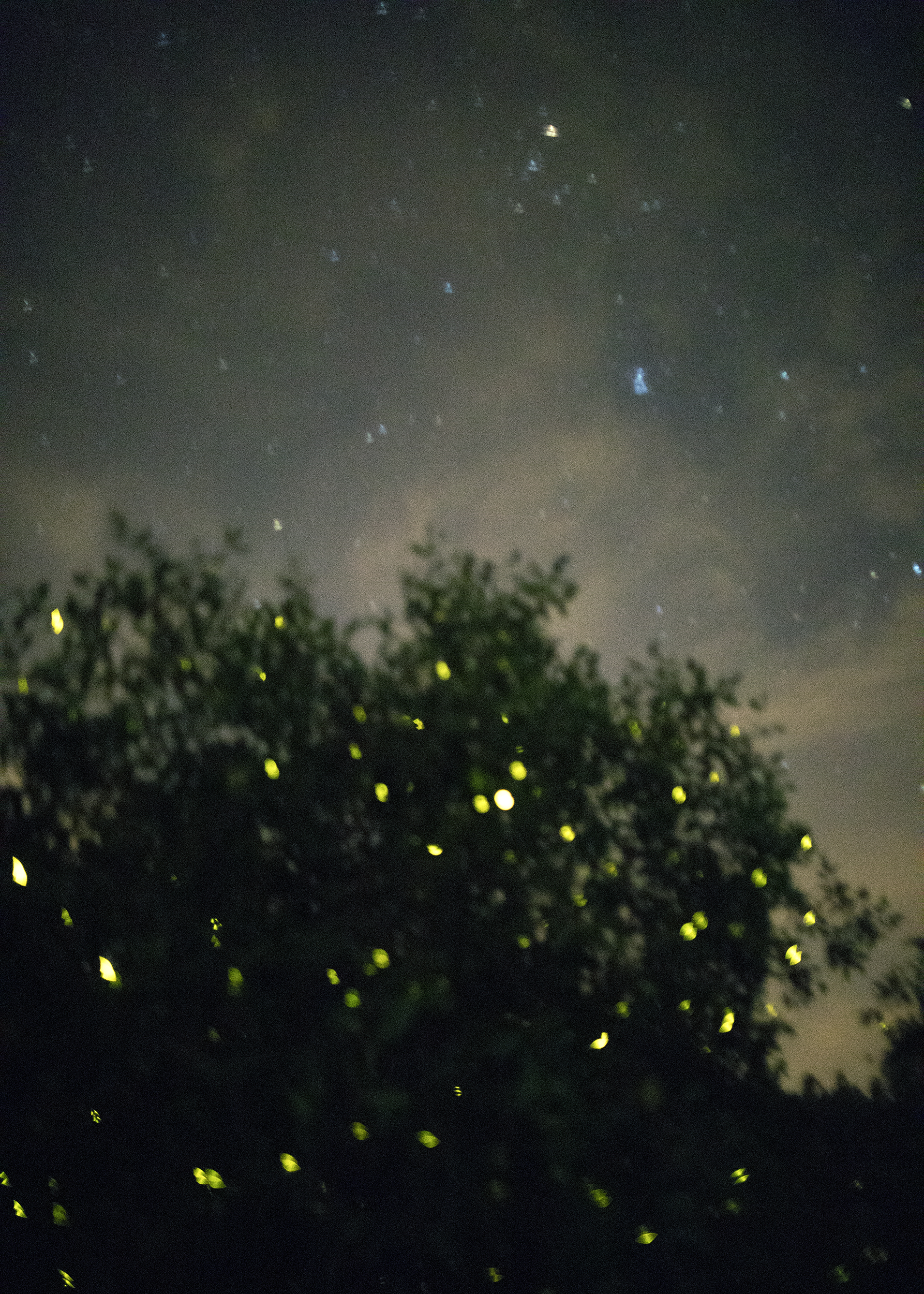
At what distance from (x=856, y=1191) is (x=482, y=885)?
20.4 feet

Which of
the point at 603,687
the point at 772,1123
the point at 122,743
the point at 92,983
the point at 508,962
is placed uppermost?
the point at 603,687

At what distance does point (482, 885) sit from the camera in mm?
7887

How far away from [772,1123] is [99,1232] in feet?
23.1

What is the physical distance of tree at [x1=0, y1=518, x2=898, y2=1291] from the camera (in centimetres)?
621

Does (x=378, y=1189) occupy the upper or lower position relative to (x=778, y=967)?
lower

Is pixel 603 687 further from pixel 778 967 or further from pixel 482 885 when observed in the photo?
pixel 778 967

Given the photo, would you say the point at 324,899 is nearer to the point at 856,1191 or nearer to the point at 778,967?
the point at 778,967

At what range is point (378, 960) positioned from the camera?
700 cm

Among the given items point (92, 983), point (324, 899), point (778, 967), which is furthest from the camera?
point (778, 967)

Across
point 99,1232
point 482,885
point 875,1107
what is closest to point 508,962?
point 482,885

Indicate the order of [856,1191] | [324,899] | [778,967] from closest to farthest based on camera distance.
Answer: [324,899]
[856,1191]
[778,967]

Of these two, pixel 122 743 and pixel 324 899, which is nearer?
pixel 324 899

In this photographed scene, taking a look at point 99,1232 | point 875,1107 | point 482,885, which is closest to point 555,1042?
point 482,885

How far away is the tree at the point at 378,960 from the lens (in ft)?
20.4
